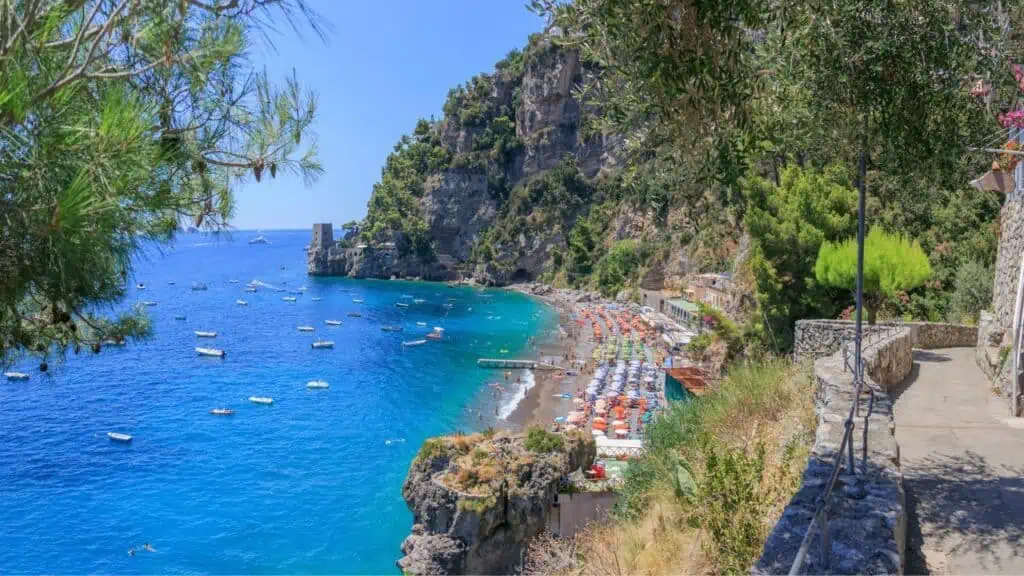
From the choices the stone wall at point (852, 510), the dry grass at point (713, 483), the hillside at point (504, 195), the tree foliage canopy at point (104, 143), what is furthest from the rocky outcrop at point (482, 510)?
the hillside at point (504, 195)

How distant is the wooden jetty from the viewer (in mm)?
36938

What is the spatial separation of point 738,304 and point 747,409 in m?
14.6

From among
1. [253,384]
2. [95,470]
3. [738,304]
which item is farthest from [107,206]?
[253,384]

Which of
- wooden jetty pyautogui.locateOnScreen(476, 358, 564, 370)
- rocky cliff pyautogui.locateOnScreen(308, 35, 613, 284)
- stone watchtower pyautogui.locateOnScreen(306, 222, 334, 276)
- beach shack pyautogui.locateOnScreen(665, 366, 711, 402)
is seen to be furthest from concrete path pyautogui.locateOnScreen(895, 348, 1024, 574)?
stone watchtower pyautogui.locateOnScreen(306, 222, 334, 276)

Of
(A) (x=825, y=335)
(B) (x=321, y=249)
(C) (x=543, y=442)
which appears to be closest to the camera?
(A) (x=825, y=335)

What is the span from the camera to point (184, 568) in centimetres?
1686

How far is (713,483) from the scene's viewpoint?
18.1ft

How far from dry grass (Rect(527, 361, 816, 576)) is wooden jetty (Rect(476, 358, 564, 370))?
84.7 feet

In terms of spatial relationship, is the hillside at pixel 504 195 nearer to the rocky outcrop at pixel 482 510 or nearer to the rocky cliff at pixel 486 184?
the rocky cliff at pixel 486 184

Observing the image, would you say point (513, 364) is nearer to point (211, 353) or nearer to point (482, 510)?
point (211, 353)

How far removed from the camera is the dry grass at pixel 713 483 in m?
5.26

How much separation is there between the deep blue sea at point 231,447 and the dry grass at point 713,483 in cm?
419

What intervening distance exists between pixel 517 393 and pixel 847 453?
27.6 m

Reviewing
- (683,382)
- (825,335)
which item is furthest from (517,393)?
(825,335)
